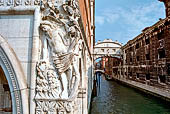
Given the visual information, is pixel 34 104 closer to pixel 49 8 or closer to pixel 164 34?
pixel 49 8

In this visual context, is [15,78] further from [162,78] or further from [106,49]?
[106,49]

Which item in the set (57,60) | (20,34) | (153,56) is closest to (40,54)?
(57,60)

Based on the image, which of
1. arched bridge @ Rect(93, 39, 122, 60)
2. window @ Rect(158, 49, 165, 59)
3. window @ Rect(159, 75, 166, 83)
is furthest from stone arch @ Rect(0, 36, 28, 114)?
arched bridge @ Rect(93, 39, 122, 60)

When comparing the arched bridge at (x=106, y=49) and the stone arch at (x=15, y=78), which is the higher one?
the arched bridge at (x=106, y=49)

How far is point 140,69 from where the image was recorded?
14672mm

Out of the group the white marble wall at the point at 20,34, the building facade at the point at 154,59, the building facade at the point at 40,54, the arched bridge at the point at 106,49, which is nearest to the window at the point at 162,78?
Result: the building facade at the point at 154,59

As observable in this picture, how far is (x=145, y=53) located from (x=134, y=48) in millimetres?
3161

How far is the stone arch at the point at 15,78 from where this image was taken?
170cm

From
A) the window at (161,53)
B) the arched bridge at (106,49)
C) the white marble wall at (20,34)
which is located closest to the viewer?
the white marble wall at (20,34)

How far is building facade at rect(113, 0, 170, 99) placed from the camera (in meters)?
9.95

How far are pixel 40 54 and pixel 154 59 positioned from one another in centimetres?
1228

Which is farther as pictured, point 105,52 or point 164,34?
point 105,52

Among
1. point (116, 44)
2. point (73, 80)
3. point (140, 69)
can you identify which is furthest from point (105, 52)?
point (73, 80)

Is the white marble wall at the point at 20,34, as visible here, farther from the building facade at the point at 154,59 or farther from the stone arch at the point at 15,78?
the building facade at the point at 154,59
